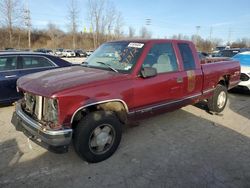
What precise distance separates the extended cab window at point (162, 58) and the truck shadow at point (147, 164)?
1.38 m

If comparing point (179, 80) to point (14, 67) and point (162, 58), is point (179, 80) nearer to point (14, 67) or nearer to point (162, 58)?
point (162, 58)

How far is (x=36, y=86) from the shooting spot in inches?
127

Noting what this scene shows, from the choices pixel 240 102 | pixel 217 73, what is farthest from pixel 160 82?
pixel 240 102

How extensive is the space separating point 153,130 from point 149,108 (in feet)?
3.17

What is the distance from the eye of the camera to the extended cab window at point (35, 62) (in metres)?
6.09

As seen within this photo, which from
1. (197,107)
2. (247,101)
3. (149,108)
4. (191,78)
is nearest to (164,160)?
(149,108)

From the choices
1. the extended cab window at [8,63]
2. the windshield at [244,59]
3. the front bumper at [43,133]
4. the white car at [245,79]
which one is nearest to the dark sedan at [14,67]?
the extended cab window at [8,63]

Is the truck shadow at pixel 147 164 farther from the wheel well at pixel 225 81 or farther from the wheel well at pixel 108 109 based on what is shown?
the wheel well at pixel 225 81

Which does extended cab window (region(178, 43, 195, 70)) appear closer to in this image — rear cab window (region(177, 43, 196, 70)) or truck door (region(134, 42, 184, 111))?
rear cab window (region(177, 43, 196, 70))

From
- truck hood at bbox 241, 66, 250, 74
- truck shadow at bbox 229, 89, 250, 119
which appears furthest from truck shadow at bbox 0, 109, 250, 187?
truck hood at bbox 241, 66, 250, 74

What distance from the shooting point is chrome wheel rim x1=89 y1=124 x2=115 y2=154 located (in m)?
3.40

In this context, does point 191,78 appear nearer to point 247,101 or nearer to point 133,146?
point 133,146

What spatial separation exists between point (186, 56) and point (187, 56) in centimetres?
4

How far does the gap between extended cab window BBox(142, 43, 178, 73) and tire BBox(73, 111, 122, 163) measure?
1157 mm
